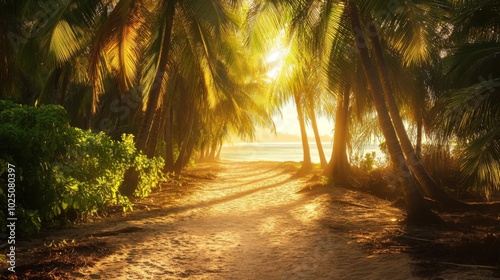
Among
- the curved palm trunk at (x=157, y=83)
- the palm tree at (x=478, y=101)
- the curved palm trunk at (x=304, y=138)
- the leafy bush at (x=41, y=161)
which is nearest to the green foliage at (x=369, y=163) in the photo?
the curved palm trunk at (x=304, y=138)

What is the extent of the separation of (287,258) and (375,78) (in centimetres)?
442

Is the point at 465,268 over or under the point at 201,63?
under

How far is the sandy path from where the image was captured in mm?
4762

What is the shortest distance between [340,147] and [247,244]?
30.3 feet

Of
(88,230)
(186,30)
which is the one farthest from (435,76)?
(88,230)

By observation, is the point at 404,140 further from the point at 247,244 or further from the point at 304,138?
the point at 304,138

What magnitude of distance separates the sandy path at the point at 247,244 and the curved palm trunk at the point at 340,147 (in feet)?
12.5

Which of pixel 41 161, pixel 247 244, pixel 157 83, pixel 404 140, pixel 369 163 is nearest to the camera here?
pixel 41 161

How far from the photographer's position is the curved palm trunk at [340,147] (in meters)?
13.9

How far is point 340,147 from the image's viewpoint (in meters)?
14.6

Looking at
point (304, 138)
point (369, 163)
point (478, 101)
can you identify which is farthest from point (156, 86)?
point (304, 138)

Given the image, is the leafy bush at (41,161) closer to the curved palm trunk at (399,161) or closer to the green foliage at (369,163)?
the curved palm trunk at (399,161)

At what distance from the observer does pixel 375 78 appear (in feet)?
26.1

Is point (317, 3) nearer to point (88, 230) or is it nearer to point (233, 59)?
point (233, 59)
